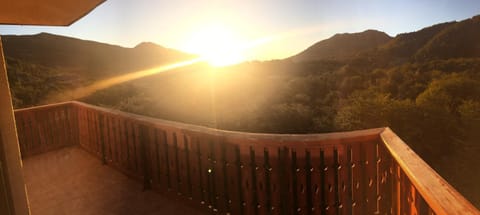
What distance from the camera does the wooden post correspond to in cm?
205

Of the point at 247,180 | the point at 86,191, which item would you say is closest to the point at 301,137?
the point at 247,180

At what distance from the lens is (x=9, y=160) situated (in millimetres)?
2098

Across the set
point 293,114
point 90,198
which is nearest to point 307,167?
point 90,198

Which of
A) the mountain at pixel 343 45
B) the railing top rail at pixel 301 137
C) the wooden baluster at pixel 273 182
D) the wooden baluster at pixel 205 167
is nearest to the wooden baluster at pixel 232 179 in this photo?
the railing top rail at pixel 301 137

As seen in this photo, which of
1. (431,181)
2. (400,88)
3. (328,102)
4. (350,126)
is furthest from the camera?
(400,88)

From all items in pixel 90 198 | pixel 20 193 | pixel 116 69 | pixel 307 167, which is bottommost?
pixel 90 198

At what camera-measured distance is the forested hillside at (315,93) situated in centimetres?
1549

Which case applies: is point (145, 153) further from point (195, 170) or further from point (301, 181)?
point (301, 181)

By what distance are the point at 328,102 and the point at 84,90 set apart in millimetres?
23736

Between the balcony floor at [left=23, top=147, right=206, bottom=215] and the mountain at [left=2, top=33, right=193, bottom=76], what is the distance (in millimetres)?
36304

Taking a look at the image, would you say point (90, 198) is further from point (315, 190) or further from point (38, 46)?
point (38, 46)

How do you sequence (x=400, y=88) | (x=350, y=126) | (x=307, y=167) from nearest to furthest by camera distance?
(x=307, y=167) → (x=350, y=126) → (x=400, y=88)

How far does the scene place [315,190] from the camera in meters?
2.91

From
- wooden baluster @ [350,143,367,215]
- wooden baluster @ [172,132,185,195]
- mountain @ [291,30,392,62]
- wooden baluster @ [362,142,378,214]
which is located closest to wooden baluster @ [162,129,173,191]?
wooden baluster @ [172,132,185,195]
